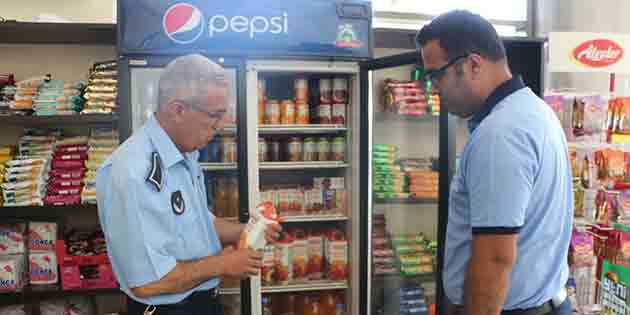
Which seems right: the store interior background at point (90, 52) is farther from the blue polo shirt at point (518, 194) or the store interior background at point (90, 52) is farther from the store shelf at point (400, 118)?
the blue polo shirt at point (518, 194)

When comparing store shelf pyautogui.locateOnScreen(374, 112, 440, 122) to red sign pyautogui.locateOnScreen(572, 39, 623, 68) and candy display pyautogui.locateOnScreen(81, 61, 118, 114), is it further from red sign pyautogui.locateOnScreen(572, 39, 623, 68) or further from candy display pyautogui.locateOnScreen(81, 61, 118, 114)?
candy display pyautogui.locateOnScreen(81, 61, 118, 114)

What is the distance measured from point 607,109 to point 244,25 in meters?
2.15

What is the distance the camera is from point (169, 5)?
262 centimetres

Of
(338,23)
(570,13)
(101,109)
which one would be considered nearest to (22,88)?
(101,109)

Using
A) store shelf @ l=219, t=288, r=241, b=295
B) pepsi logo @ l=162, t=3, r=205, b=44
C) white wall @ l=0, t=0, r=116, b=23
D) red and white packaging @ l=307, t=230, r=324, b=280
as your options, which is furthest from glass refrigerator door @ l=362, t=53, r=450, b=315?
white wall @ l=0, t=0, r=116, b=23

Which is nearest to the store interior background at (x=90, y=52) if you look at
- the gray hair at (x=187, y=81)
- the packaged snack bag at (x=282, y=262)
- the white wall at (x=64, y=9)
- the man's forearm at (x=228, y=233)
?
the white wall at (x=64, y=9)

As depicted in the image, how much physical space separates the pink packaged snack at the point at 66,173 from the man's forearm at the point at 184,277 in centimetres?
186

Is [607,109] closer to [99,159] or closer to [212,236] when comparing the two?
[212,236]

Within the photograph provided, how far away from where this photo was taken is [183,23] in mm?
2646

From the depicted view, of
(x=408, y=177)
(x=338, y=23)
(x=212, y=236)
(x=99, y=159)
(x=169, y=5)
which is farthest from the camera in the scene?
(x=408, y=177)

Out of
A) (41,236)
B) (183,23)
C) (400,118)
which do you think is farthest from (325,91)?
(41,236)

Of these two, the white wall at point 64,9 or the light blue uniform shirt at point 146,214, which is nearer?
the light blue uniform shirt at point 146,214

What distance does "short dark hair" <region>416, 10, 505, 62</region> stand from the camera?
1410 mm

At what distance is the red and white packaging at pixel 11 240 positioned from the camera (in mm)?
3109
